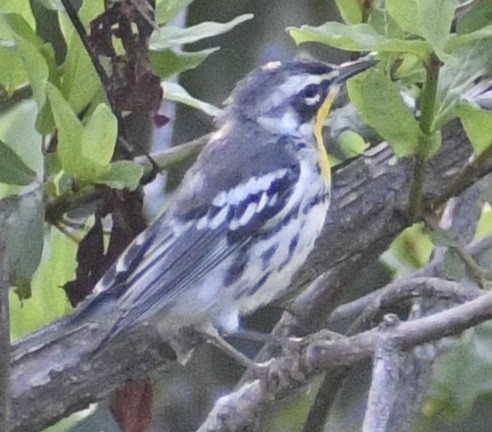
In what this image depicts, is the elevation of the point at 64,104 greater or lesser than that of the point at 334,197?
greater

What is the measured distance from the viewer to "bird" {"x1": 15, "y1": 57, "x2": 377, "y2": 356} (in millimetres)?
1469

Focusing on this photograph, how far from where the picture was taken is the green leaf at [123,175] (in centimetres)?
114

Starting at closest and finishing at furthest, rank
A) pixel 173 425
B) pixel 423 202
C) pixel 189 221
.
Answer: pixel 423 202 < pixel 189 221 < pixel 173 425

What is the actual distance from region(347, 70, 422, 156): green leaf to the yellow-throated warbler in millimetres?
257

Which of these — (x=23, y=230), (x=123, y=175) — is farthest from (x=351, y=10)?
(x=23, y=230)

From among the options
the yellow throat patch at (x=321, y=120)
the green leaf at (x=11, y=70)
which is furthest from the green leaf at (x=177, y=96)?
the yellow throat patch at (x=321, y=120)

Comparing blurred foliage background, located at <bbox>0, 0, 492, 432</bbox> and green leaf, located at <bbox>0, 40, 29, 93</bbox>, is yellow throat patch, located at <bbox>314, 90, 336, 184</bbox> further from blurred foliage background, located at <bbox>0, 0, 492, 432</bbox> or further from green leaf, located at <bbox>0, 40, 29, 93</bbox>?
green leaf, located at <bbox>0, 40, 29, 93</bbox>

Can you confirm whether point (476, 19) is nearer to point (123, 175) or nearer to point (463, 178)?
point (463, 178)

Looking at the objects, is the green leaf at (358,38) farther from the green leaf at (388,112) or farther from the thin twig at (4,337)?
the thin twig at (4,337)

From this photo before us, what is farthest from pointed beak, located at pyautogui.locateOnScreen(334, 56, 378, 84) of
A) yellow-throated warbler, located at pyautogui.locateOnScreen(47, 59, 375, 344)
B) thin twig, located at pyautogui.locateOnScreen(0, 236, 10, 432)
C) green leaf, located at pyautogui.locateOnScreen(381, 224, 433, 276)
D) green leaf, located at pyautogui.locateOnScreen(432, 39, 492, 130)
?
thin twig, located at pyautogui.locateOnScreen(0, 236, 10, 432)

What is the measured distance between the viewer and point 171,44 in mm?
1199

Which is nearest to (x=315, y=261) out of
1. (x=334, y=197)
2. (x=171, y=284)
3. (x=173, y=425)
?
(x=334, y=197)

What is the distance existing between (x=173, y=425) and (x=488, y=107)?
901mm

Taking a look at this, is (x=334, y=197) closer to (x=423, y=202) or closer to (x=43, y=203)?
(x=423, y=202)
